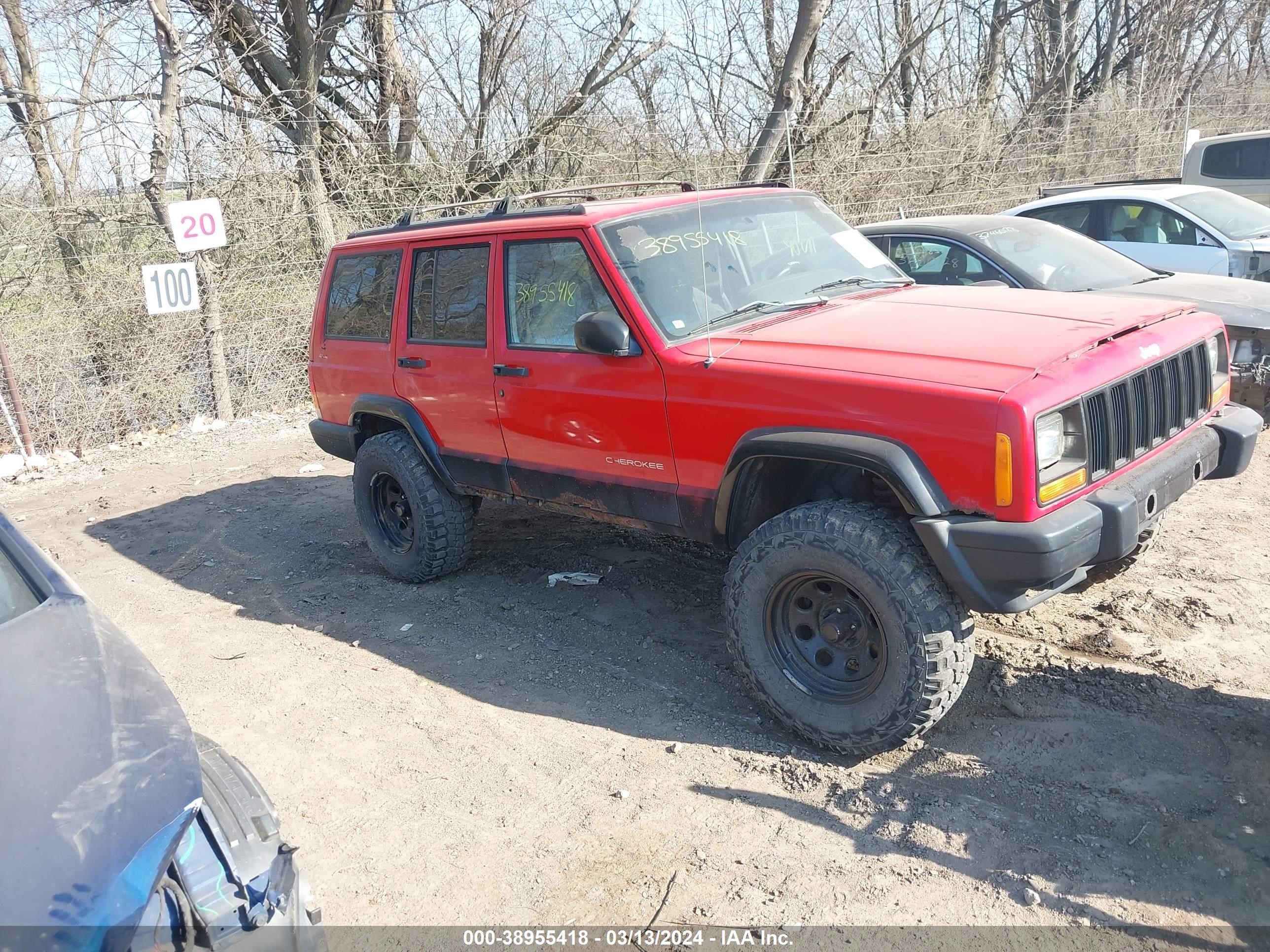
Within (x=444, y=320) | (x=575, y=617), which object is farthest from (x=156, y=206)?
(x=575, y=617)

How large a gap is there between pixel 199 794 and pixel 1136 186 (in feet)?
32.6

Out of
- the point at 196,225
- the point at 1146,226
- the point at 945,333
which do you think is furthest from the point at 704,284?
the point at 196,225

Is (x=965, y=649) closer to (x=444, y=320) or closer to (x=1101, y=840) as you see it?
(x=1101, y=840)

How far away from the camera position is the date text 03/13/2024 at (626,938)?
278 cm

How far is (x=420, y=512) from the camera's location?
5469 millimetres

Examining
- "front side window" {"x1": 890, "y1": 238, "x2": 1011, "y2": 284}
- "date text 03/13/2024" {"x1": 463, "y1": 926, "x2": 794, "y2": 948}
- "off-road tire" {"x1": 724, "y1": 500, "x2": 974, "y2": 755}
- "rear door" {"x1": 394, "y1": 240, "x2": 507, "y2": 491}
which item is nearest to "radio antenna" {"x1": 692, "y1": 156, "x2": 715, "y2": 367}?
"off-road tire" {"x1": 724, "y1": 500, "x2": 974, "y2": 755}

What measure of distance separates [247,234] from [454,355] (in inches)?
253

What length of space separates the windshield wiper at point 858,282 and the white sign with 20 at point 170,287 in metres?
7.21

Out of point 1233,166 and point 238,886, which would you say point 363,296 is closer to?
point 238,886

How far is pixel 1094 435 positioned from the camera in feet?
10.9

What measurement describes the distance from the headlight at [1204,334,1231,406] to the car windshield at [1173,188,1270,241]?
4.95 m

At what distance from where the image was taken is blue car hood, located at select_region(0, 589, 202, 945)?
1.86m

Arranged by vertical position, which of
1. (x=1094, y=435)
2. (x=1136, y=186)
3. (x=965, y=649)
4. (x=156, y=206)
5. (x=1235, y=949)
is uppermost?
(x=156, y=206)

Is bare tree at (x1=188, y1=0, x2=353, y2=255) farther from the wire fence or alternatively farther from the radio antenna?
the radio antenna
